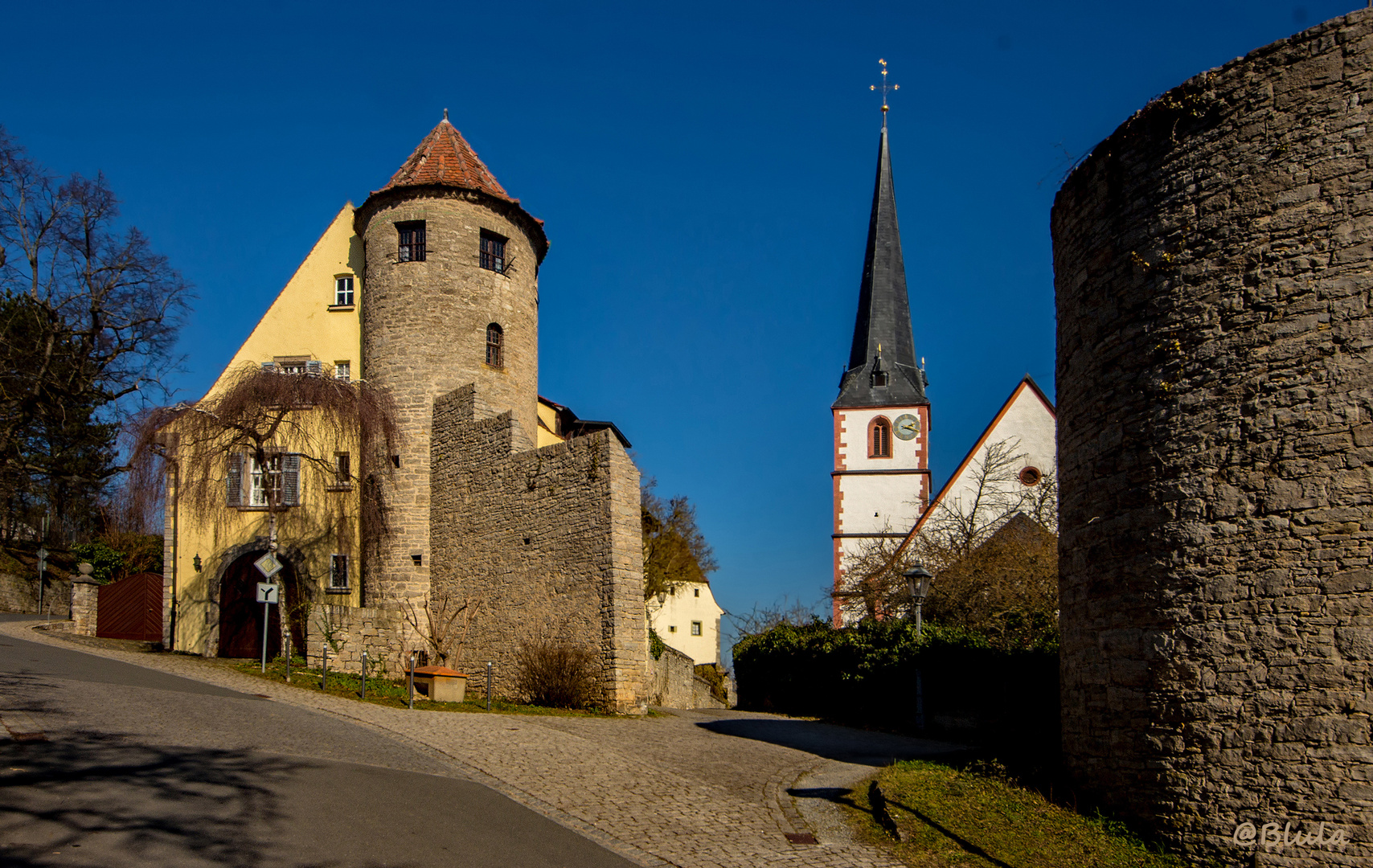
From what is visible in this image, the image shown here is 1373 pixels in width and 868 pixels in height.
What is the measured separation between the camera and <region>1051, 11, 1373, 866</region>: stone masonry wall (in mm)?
6824

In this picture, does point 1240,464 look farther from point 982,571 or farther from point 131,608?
point 131,608

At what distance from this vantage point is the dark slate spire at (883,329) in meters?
49.6

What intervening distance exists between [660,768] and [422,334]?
13.4 m

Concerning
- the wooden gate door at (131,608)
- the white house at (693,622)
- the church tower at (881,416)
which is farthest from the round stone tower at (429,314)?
the church tower at (881,416)

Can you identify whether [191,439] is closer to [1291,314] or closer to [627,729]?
[627,729]

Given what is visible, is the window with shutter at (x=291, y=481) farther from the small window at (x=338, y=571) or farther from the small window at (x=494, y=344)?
the small window at (x=494, y=344)

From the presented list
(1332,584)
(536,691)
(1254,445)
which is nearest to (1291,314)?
(1254,445)

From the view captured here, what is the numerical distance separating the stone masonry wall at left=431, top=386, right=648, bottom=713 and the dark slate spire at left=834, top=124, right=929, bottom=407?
3084 centimetres

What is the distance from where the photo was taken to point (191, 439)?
20266 millimetres

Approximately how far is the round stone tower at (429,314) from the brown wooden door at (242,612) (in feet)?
10.5

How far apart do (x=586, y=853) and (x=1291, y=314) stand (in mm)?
6638

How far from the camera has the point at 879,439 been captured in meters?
49.0
